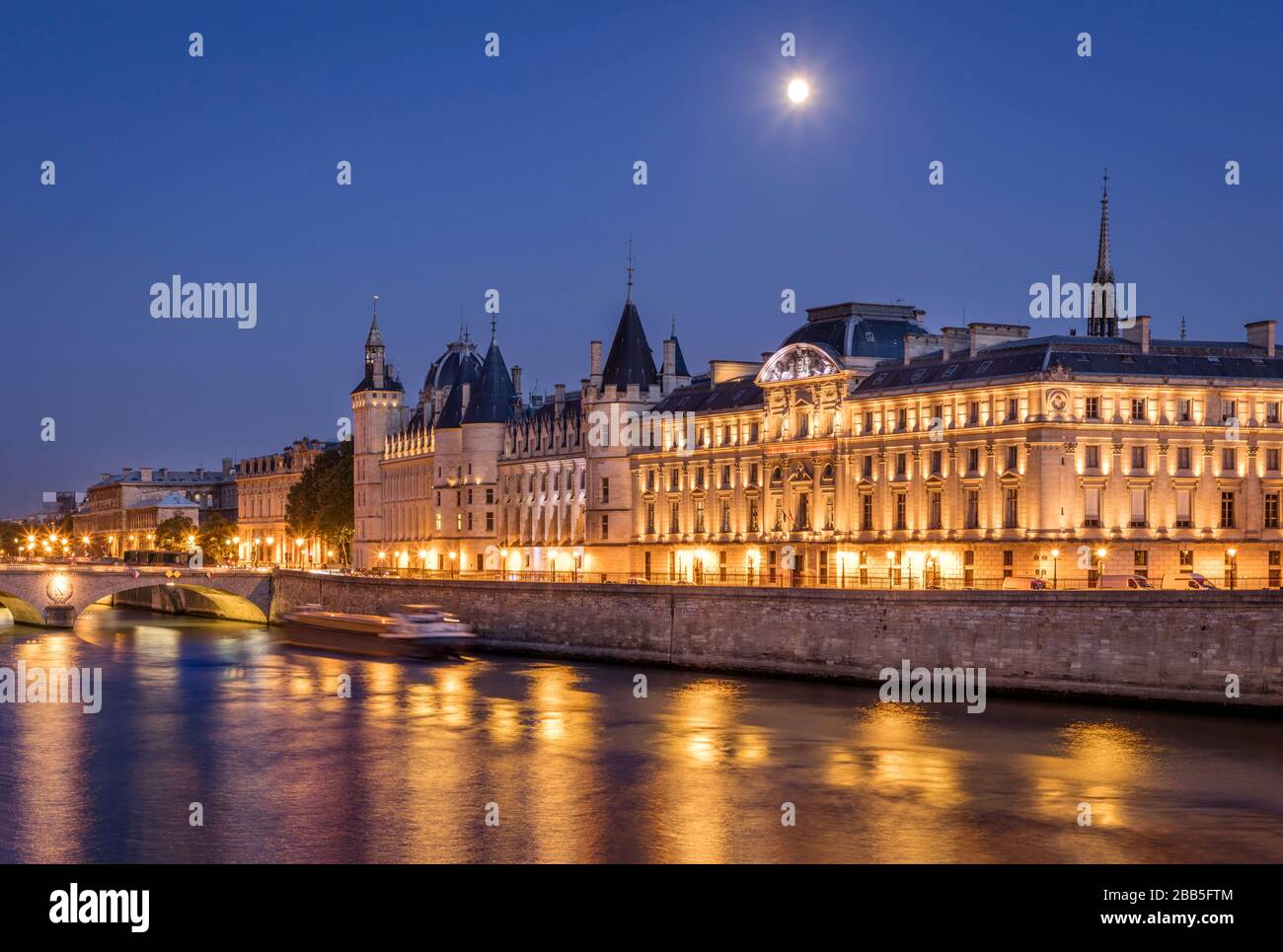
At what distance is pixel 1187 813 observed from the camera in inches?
1435

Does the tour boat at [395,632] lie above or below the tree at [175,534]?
below

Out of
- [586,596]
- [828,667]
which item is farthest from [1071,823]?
[586,596]

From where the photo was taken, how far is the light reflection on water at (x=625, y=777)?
34.5 metres

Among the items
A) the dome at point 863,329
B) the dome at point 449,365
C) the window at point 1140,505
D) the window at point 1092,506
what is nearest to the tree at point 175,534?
the dome at point 449,365

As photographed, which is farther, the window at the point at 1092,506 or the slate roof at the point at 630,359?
the slate roof at the point at 630,359

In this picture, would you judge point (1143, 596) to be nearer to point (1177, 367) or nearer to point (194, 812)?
point (1177, 367)

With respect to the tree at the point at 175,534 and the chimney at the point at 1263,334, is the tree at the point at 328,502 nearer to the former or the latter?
the tree at the point at 175,534

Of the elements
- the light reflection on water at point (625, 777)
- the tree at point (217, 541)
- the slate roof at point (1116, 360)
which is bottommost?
the light reflection on water at point (625, 777)

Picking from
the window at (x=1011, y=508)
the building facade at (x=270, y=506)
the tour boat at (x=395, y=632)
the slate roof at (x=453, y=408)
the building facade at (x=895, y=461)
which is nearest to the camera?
the building facade at (x=895, y=461)

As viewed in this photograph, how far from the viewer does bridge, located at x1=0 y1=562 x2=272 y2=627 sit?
93750 mm

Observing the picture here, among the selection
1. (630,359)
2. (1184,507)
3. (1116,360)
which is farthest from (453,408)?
(1184,507)

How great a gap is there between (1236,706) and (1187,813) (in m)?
13.3

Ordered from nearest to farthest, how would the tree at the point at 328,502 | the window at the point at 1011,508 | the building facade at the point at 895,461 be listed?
the building facade at the point at 895,461 < the window at the point at 1011,508 < the tree at the point at 328,502

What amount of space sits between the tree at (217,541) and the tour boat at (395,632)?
2906 inches
